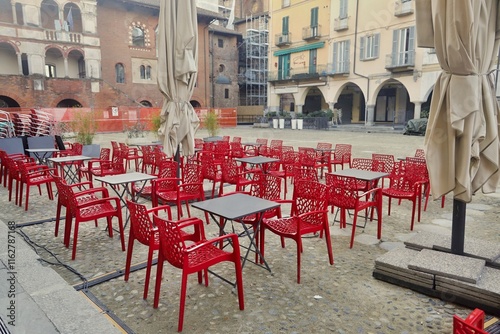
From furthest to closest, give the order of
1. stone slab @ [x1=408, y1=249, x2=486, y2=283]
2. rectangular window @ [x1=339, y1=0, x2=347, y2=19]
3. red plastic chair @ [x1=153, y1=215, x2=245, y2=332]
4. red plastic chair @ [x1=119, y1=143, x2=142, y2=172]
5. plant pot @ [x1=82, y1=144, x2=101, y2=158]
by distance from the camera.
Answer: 1. rectangular window @ [x1=339, y1=0, x2=347, y2=19]
2. plant pot @ [x1=82, y1=144, x2=101, y2=158]
3. red plastic chair @ [x1=119, y1=143, x2=142, y2=172]
4. stone slab @ [x1=408, y1=249, x2=486, y2=283]
5. red plastic chair @ [x1=153, y1=215, x2=245, y2=332]

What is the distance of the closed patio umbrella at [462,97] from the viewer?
2707mm

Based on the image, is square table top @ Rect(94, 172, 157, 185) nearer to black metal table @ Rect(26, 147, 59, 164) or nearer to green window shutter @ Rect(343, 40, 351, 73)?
black metal table @ Rect(26, 147, 59, 164)

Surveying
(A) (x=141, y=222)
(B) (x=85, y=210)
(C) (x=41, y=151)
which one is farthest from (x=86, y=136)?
(A) (x=141, y=222)

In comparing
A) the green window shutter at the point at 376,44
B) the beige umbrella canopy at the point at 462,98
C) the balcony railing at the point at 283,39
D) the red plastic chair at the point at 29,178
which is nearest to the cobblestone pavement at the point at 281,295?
the beige umbrella canopy at the point at 462,98

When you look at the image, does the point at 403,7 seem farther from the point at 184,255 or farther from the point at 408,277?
the point at 184,255

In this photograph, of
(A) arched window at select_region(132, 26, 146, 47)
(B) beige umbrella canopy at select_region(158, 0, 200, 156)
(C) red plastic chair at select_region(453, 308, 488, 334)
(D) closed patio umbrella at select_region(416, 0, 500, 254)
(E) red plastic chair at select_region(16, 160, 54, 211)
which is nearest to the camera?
(C) red plastic chair at select_region(453, 308, 488, 334)

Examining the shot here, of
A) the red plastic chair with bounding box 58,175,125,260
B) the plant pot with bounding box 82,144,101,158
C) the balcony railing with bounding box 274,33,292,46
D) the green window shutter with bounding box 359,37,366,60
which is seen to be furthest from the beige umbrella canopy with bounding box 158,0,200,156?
the balcony railing with bounding box 274,33,292,46

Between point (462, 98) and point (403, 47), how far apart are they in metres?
22.8

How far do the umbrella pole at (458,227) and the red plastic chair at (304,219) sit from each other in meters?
1.10

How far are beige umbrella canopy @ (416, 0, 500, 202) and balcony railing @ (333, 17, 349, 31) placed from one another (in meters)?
25.3

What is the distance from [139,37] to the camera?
101ft

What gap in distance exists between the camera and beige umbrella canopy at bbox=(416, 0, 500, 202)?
2.71 metres

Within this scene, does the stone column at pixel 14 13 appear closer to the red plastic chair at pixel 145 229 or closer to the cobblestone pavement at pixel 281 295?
the cobblestone pavement at pixel 281 295

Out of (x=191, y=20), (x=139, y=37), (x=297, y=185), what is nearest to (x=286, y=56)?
(x=139, y=37)
